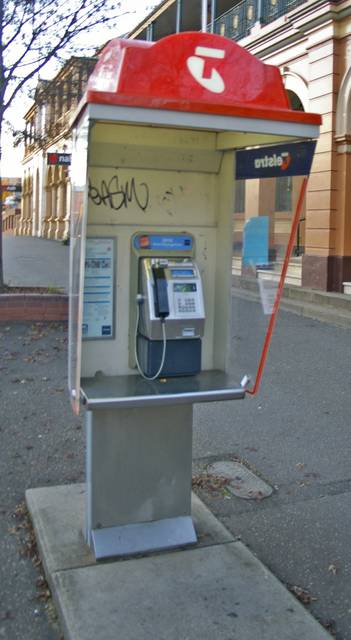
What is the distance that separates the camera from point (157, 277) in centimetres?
327

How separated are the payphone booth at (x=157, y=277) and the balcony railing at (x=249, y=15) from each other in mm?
11196

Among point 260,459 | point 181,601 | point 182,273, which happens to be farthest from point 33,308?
point 181,601

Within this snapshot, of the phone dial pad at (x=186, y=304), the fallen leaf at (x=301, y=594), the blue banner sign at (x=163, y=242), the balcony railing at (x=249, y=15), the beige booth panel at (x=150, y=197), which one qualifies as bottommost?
the fallen leaf at (x=301, y=594)

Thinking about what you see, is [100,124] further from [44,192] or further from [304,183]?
[44,192]

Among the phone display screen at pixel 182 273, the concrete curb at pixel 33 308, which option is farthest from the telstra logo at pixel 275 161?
the concrete curb at pixel 33 308

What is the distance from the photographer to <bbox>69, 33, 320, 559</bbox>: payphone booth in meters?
3.01

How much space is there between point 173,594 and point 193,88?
224cm

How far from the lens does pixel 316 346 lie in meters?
8.55

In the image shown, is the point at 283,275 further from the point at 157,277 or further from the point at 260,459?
the point at 260,459

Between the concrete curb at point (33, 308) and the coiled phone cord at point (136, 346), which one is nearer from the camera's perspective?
the coiled phone cord at point (136, 346)

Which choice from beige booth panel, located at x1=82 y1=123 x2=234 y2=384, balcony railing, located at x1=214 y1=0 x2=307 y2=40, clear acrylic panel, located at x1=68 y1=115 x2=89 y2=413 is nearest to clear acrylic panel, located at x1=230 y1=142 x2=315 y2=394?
beige booth panel, located at x1=82 y1=123 x2=234 y2=384

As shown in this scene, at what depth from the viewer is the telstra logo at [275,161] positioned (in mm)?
3459

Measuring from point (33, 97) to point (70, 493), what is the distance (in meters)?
7.97

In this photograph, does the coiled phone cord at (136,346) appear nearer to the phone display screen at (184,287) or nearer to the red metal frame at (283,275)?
the phone display screen at (184,287)
